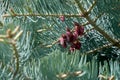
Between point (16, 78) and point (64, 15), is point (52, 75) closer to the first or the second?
point (16, 78)

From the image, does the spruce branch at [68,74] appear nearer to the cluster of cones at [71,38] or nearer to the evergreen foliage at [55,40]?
the evergreen foliage at [55,40]

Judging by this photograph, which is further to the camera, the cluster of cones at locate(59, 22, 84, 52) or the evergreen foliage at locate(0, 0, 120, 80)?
the cluster of cones at locate(59, 22, 84, 52)

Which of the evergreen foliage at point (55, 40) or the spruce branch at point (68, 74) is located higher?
the evergreen foliage at point (55, 40)

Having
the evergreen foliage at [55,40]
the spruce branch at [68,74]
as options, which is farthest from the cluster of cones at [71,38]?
the spruce branch at [68,74]

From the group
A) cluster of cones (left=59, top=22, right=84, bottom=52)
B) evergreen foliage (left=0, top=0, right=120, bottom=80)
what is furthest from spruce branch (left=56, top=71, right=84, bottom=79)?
cluster of cones (left=59, top=22, right=84, bottom=52)

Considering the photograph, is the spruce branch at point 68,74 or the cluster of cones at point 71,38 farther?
the cluster of cones at point 71,38

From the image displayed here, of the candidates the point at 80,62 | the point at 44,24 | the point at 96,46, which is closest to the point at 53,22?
the point at 44,24

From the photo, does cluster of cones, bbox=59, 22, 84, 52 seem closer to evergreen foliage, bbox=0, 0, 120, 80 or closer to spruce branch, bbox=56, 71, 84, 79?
evergreen foliage, bbox=0, 0, 120, 80

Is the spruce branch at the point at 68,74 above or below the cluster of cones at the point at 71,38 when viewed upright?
below

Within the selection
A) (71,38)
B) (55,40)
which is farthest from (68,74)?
(55,40)
